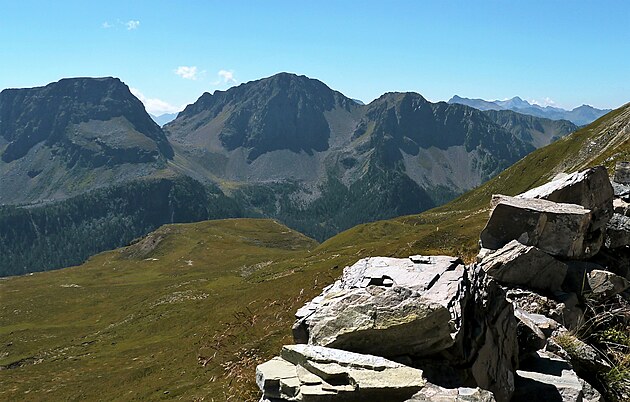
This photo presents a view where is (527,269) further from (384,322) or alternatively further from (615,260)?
(384,322)

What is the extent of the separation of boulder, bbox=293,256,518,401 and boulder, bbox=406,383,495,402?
1380mm

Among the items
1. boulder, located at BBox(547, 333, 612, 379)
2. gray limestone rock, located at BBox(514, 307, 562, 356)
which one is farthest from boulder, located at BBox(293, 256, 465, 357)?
boulder, located at BBox(547, 333, 612, 379)

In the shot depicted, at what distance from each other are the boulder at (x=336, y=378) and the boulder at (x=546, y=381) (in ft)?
14.0

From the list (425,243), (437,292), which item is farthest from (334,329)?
(425,243)

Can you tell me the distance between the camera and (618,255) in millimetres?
21891

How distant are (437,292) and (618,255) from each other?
14381 mm

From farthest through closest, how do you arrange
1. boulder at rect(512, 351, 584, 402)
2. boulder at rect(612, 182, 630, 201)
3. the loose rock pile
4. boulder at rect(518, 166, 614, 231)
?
boulder at rect(612, 182, 630, 201) → boulder at rect(518, 166, 614, 231) → boulder at rect(512, 351, 584, 402) → the loose rock pile

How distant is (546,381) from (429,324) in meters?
4.14

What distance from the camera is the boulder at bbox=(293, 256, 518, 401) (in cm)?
1041

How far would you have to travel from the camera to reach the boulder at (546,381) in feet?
37.3

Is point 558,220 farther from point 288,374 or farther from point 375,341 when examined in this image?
point 288,374

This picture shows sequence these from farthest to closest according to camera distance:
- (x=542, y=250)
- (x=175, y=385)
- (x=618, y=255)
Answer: (x=175, y=385) < (x=618, y=255) < (x=542, y=250)

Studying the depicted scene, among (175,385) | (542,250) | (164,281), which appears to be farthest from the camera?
(164,281)

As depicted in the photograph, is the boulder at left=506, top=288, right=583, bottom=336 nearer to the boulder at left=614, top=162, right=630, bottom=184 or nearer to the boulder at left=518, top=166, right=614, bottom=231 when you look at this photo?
the boulder at left=518, top=166, right=614, bottom=231
